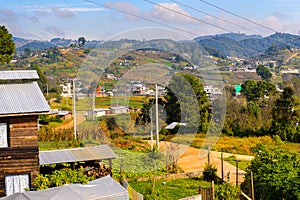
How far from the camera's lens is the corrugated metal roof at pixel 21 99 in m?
9.48

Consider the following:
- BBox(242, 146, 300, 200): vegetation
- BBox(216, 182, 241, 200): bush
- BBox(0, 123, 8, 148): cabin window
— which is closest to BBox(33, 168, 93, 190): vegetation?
BBox(0, 123, 8, 148): cabin window

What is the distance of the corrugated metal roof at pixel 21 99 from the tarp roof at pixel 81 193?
7.38 feet

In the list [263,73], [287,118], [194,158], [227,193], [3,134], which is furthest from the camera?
[263,73]

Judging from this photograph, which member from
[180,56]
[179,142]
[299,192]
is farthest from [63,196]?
[180,56]

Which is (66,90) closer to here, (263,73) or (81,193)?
(263,73)

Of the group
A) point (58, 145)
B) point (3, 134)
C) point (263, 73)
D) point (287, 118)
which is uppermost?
point (263, 73)

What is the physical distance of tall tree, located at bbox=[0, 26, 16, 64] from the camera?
667 inches

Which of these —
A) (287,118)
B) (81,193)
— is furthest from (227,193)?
(287,118)

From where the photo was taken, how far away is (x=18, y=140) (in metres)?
9.69

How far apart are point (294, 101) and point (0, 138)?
1613 cm

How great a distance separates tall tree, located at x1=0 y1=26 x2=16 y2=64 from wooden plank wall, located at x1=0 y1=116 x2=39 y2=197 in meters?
8.04

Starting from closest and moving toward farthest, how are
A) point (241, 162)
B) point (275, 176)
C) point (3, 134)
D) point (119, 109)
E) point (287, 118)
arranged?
point (275, 176) → point (3, 134) → point (241, 162) → point (119, 109) → point (287, 118)

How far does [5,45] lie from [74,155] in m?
7.03

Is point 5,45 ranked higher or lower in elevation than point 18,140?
higher
